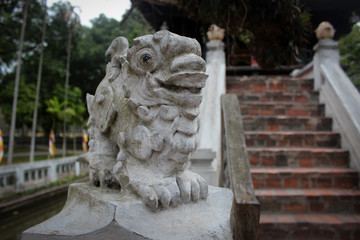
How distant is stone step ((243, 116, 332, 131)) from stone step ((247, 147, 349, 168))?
2.01ft

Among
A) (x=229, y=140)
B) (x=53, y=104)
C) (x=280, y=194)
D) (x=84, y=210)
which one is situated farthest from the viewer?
(x=53, y=104)

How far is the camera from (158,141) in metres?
1.23

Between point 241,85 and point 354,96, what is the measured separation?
1952mm

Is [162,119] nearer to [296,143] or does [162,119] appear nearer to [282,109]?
[296,143]

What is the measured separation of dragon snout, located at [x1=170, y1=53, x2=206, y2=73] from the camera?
122 cm

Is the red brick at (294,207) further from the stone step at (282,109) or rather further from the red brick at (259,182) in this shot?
Result: the stone step at (282,109)

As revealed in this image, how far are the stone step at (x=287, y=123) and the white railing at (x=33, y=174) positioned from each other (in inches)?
162

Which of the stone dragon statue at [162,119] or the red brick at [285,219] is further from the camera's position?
the red brick at [285,219]

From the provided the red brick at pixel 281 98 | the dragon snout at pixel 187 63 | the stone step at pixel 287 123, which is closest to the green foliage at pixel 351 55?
the red brick at pixel 281 98

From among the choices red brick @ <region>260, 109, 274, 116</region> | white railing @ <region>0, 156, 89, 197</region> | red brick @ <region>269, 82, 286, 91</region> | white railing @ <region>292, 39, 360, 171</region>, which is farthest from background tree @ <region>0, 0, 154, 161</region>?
white railing @ <region>292, 39, 360, 171</region>

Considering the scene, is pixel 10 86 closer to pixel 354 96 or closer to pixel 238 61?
pixel 238 61

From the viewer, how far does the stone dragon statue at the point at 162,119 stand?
4.01 feet

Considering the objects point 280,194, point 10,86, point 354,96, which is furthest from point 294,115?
point 10,86

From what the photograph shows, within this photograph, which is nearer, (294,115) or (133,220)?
(133,220)
